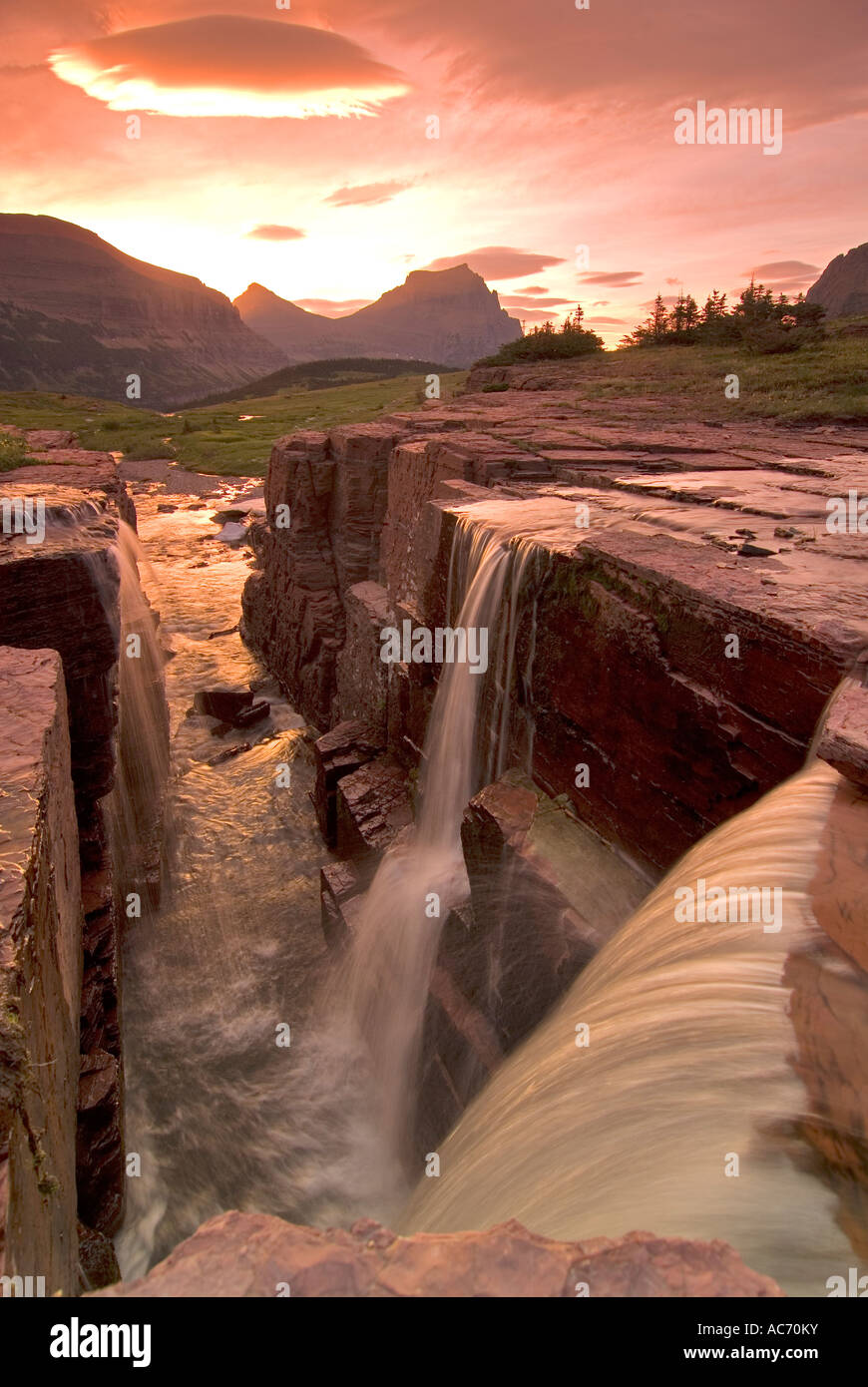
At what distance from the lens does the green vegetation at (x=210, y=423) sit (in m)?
44.6

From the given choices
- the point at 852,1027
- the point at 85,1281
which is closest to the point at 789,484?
the point at 852,1027

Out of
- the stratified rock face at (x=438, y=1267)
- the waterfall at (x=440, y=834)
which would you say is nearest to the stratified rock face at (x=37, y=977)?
the stratified rock face at (x=438, y=1267)

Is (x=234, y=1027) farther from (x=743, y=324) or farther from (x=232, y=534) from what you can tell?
(x=743, y=324)

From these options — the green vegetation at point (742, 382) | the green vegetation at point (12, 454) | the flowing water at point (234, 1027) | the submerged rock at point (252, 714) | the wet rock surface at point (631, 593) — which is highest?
the green vegetation at point (742, 382)

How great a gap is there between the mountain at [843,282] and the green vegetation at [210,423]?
5096cm

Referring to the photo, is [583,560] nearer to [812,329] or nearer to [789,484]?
[789,484]

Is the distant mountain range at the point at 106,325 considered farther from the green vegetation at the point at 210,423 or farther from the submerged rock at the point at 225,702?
the submerged rock at the point at 225,702

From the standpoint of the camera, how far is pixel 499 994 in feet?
21.2

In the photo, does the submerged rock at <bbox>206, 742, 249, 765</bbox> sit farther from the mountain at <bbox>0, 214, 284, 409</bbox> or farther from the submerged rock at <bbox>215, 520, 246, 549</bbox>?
the mountain at <bbox>0, 214, 284, 409</bbox>

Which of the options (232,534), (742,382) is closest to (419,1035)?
(742,382)

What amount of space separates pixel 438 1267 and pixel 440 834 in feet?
24.2

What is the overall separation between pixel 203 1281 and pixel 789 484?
1002cm

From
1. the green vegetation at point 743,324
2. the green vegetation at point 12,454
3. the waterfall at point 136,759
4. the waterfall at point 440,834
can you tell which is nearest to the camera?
the waterfall at point 440,834

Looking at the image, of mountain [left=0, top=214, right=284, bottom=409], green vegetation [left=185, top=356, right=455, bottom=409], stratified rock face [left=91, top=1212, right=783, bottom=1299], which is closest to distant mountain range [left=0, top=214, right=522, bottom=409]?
mountain [left=0, top=214, right=284, bottom=409]
